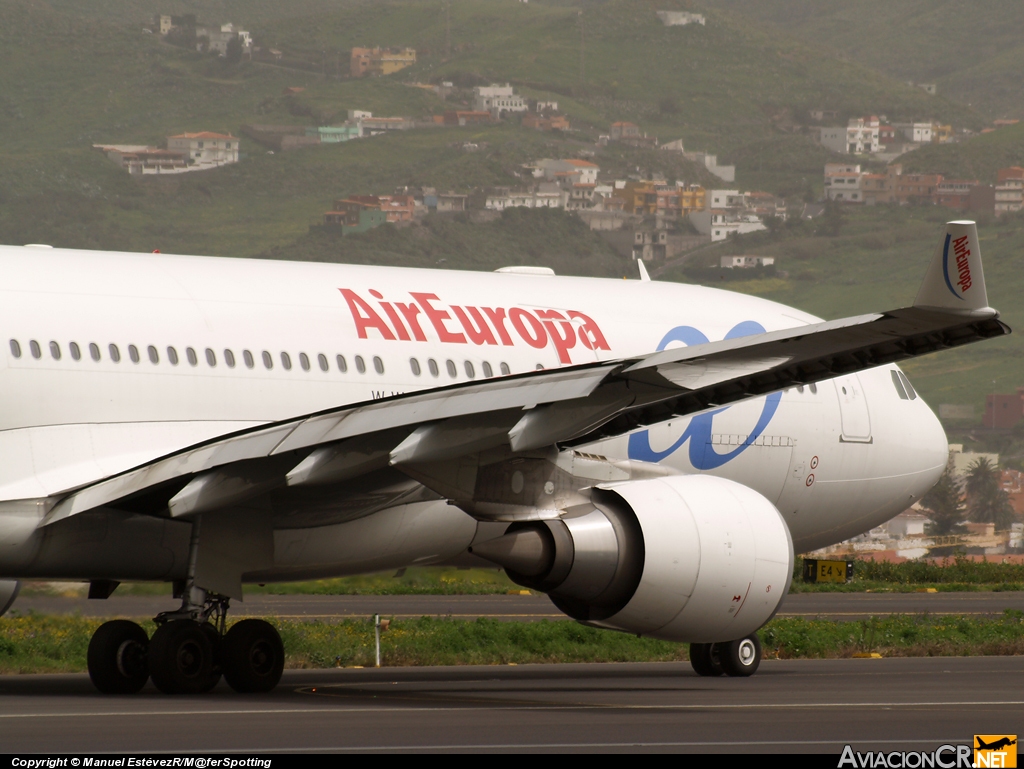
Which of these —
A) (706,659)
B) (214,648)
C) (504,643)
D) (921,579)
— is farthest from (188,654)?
(921,579)

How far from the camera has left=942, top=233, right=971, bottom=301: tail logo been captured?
37.1 ft

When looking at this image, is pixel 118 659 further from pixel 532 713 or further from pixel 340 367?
pixel 532 713

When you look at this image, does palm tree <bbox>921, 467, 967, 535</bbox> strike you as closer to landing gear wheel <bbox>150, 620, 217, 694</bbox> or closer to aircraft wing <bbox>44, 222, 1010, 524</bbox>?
landing gear wheel <bbox>150, 620, 217, 694</bbox>

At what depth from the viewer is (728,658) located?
65.2 feet

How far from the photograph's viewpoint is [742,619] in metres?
15.9

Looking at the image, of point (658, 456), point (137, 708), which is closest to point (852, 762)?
point (137, 708)

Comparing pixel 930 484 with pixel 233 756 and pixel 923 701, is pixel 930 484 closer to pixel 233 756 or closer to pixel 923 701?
pixel 923 701

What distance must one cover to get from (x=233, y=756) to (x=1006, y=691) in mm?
9518

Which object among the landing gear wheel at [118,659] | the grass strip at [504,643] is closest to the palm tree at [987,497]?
the grass strip at [504,643]

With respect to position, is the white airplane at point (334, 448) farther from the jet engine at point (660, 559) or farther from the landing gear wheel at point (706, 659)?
the landing gear wheel at point (706, 659)

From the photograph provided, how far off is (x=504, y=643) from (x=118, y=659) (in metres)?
8.09

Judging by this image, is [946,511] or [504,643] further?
[946,511]

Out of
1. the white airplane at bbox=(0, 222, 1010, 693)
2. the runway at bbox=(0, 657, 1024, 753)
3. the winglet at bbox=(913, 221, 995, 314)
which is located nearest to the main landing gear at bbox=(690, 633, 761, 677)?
the runway at bbox=(0, 657, 1024, 753)

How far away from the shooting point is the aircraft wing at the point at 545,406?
39.9ft
